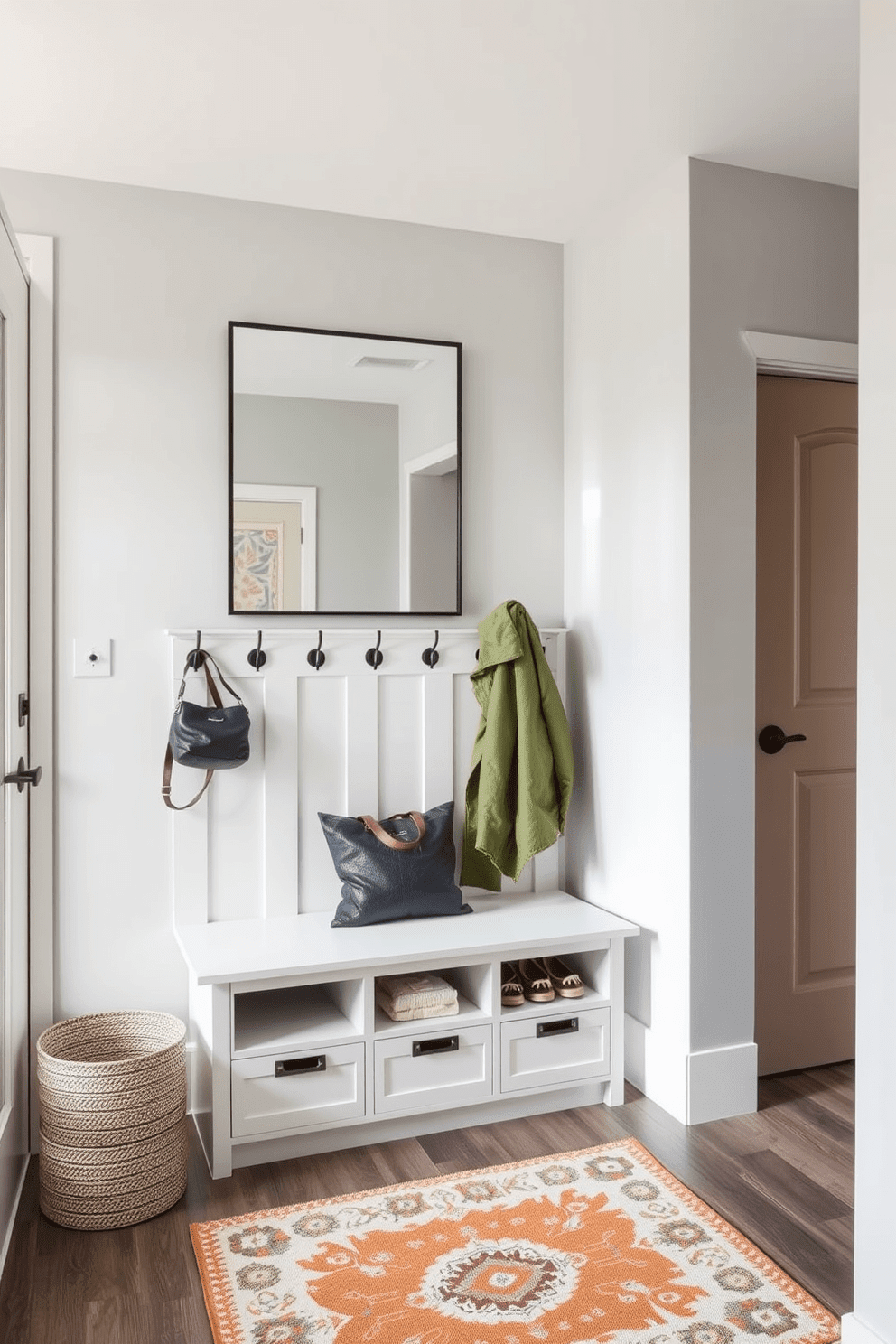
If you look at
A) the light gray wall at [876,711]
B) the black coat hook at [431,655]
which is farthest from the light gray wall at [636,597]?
the light gray wall at [876,711]

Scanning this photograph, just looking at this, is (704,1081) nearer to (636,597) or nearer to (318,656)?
(636,597)

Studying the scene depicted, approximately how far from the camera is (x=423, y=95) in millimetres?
2320

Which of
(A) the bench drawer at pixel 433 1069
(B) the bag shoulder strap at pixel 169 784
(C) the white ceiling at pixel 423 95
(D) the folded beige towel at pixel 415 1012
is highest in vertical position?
(C) the white ceiling at pixel 423 95

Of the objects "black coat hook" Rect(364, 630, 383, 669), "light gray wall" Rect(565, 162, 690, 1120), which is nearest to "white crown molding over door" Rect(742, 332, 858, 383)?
"light gray wall" Rect(565, 162, 690, 1120)

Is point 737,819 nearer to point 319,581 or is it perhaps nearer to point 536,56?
point 319,581

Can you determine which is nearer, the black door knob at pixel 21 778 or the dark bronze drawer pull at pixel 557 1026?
the black door knob at pixel 21 778

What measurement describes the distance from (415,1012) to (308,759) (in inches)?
29.2

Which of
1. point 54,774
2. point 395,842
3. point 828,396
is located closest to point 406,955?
point 395,842

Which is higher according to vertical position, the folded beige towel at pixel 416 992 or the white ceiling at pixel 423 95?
the white ceiling at pixel 423 95

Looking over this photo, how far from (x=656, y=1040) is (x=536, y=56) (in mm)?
2361

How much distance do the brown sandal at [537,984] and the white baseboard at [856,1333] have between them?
109 cm

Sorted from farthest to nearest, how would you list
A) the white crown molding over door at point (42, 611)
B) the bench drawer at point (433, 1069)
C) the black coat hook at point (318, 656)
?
the black coat hook at point (318, 656), the white crown molding over door at point (42, 611), the bench drawer at point (433, 1069)

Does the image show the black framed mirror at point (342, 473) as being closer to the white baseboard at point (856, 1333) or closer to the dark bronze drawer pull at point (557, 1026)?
the dark bronze drawer pull at point (557, 1026)

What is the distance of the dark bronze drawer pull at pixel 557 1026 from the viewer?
2.72m
